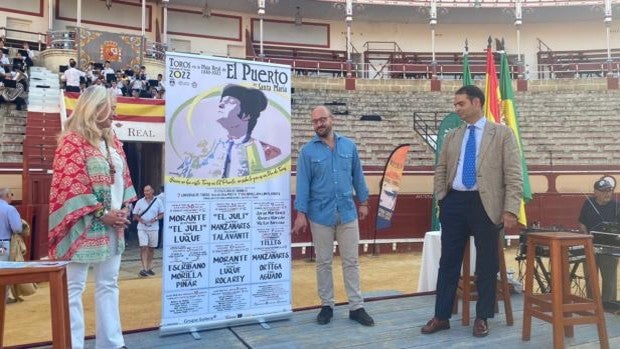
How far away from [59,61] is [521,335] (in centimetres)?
1710

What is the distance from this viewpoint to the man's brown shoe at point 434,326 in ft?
12.0

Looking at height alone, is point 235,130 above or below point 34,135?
below

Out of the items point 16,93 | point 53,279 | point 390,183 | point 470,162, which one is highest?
point 16,93

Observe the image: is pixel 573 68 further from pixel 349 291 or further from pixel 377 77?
pixel 349 291

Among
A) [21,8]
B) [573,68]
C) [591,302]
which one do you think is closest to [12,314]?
[591,302]

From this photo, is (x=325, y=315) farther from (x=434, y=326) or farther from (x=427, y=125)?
(x=427, y=125)

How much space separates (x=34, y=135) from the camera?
1148 centimetres

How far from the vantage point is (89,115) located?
9.74ft

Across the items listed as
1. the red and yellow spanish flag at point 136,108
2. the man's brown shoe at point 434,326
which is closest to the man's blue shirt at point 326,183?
the man's brown shoe at point 434,326

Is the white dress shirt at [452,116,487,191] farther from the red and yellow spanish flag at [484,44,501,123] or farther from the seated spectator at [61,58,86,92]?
the seated spectator at [61,58,86,92]

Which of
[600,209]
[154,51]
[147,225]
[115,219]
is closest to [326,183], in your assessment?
[115,219]

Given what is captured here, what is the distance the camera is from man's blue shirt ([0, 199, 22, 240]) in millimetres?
6402

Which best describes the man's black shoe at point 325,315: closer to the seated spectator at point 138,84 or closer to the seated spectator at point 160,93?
the seated spectator at point 160,93

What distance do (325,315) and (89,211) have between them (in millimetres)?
1952
